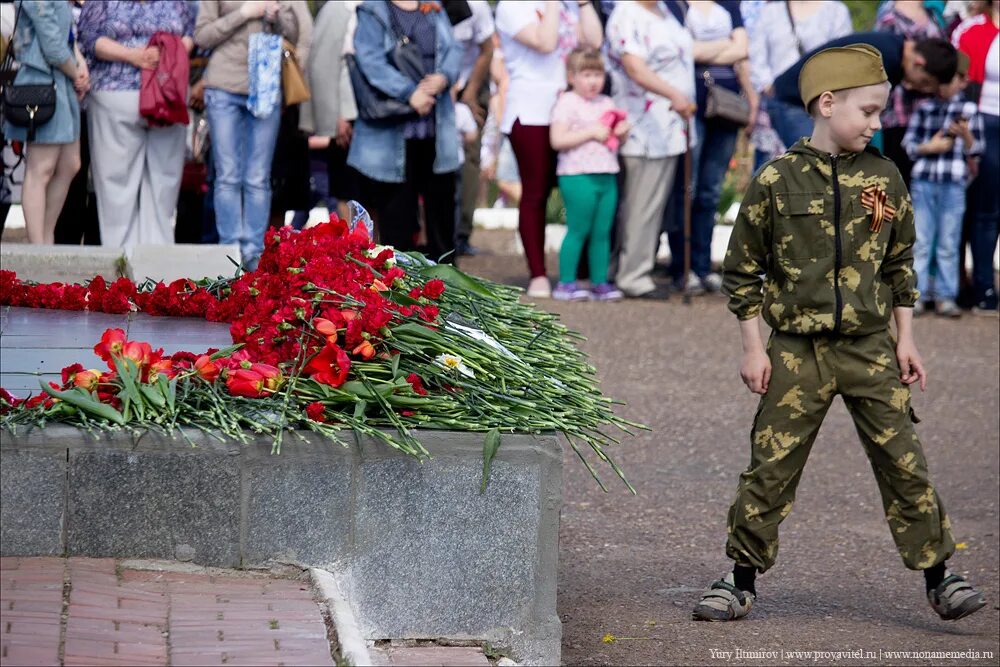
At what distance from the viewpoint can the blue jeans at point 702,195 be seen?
12.1m

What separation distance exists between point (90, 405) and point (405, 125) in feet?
21.7

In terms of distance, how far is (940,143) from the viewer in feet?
37.3

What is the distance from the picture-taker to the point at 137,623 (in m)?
3.78

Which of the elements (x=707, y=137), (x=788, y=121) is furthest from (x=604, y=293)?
(x=788, y=121)

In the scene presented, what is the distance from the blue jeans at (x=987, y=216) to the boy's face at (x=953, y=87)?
0.33 m

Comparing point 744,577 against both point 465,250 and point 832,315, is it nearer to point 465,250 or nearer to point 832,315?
point 832,315

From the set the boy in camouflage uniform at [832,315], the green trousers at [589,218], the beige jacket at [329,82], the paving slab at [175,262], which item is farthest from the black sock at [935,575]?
the green trousers at [589,218]

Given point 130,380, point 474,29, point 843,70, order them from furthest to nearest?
point 474,29 → point 843,70 → point 130,380

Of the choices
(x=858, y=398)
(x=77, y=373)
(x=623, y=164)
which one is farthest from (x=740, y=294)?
(x=623, y=164)

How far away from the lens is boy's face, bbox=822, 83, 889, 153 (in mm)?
5039

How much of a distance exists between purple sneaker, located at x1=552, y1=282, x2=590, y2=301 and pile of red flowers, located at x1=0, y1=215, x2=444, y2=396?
19.6 ft

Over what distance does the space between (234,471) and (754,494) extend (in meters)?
1.82

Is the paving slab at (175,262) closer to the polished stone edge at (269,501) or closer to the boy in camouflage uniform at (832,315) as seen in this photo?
the boy in camouflage uniform at (832,315)

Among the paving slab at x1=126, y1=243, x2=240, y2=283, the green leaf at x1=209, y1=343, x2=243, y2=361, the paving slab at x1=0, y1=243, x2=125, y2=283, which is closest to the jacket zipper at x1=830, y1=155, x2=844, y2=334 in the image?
the green leaf at x1=209, y1=343, x2=243, y2=361
